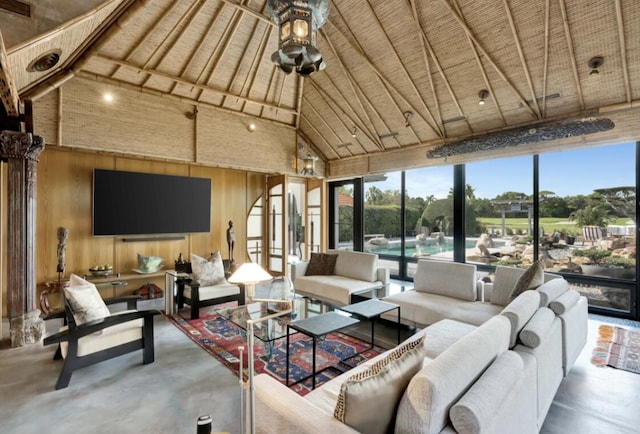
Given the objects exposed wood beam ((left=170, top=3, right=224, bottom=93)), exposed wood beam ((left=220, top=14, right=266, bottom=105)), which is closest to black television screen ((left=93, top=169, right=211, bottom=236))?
exposed wood beam ((left=170, top=3, right=224, bottom=93))

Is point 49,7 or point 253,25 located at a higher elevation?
point 253,25

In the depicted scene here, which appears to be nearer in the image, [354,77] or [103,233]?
[103,233]

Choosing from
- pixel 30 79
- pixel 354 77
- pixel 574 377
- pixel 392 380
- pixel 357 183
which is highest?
pixel 354 77

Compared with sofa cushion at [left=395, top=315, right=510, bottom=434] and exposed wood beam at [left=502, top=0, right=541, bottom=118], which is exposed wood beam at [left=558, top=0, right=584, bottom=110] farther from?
sofa cushion at [left=395, top=315, right=510, bottom=434]

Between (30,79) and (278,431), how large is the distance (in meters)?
4.65

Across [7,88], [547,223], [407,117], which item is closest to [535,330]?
[547,223]

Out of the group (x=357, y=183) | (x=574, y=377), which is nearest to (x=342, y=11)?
(x=357, y=183)

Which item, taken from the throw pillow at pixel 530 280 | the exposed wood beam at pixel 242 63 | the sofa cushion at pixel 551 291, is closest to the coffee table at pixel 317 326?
the sofa cushion at pixel 551 291

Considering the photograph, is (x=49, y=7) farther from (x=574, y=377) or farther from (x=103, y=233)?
(x=574, y=377)

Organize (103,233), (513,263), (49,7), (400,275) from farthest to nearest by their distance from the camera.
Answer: (400,275)
(513,263)
(103,233)
(49,7)

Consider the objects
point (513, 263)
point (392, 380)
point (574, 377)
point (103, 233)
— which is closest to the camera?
point (392, 380)

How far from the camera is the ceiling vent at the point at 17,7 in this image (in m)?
2.22

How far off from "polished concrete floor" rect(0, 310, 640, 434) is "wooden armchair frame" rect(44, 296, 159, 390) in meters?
0.11

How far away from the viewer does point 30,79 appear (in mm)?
3623
